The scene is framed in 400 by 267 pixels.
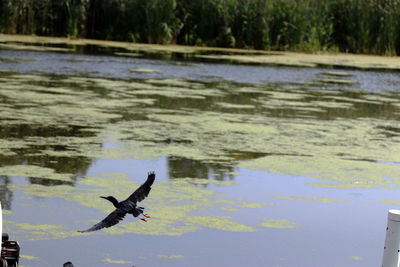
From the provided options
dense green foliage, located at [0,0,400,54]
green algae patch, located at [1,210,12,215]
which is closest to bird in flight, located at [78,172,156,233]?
green algae patch, located at [1,210,12,215]

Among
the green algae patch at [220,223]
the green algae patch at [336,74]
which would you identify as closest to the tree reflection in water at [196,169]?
the green algae patch at [220,223]

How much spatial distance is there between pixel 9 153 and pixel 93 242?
86.0 inches

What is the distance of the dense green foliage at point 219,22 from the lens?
59.8 feet

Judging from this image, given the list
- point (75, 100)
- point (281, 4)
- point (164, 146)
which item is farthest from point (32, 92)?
point (281, 4)

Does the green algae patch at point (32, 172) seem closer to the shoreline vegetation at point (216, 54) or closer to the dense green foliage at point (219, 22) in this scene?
the shoreline vegetation at point (216, 54)

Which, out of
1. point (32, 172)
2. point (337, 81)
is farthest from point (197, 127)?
point (337, 81)

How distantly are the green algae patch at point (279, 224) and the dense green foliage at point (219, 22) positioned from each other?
1404 cm

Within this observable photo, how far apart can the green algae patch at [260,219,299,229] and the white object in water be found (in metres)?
0.95

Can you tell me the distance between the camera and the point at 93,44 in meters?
17.8

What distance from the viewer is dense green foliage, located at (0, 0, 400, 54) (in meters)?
18.2

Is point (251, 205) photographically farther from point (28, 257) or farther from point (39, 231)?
point (28, 257)

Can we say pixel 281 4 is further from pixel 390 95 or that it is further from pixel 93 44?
pixel 390 95

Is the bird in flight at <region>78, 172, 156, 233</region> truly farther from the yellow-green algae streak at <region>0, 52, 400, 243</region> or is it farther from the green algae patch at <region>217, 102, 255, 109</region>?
the green algae patch at <region>217, 102, 255, 109</region>

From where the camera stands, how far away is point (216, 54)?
17.3 metres
